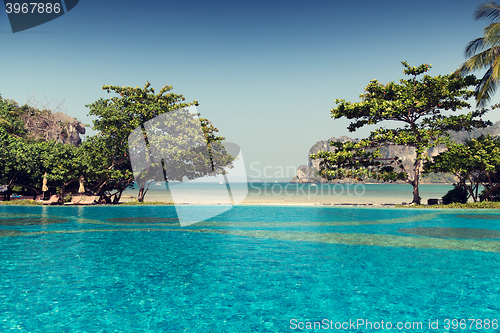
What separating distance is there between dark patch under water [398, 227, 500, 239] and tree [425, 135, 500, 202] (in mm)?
10157

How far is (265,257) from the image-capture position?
35.6 feet

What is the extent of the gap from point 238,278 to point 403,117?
2423 centimetres

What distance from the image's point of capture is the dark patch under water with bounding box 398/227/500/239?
14352 millimetres

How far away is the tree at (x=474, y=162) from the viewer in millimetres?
23766

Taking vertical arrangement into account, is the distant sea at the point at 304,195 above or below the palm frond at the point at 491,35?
below

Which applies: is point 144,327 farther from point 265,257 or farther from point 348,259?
point 348,259

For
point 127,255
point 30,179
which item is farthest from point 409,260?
point 30,179

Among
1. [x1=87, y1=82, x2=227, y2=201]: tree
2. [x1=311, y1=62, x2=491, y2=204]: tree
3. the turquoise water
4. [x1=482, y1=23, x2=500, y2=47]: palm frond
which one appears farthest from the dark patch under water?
[x1=87, y1=82, x2=227, y2=201]: tree

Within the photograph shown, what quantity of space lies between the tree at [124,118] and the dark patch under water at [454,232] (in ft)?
66.6

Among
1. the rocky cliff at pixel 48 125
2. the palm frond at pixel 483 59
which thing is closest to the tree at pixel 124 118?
the palm frond at pixel 483 59

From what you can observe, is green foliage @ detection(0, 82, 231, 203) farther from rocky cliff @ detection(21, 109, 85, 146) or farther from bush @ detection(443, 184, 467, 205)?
bush @ detection(443, 184, 467, 205)

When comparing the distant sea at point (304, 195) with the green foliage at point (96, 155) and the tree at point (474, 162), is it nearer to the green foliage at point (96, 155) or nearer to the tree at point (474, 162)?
the green foliage at point (96, 155)

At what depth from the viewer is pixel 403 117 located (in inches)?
1089

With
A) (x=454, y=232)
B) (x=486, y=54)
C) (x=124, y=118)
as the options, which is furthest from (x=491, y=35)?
(x=124, y=118)
